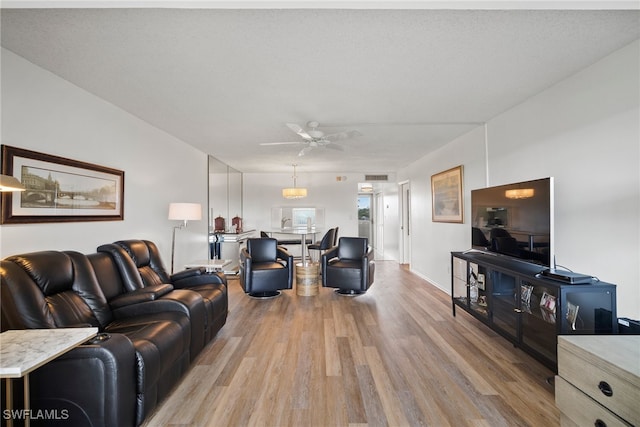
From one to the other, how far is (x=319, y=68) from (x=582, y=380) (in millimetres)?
A: 2593

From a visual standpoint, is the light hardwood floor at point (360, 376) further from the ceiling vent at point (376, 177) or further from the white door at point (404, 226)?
the ceiling vent at point (376, 177)

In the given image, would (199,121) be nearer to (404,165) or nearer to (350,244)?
(350,244)

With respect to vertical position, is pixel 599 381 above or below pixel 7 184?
below

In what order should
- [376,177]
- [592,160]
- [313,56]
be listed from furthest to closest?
[376,177] < [592,160] < [313,56]


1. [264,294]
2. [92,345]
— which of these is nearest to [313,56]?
[92,345]

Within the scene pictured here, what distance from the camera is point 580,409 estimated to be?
1.49 m

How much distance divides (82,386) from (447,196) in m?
4.80

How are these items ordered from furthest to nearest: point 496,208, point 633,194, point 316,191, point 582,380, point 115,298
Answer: point 316,191
point 496,208
point 115,298
point 633,194
point 582,380

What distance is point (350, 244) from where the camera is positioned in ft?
16.7

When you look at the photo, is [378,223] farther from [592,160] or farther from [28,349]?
[28,349]

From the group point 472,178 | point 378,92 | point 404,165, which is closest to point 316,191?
point 404,165

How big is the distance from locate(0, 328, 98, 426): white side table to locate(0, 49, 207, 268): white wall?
3.37 ft

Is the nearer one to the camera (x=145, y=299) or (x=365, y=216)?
(x=145, y=299)

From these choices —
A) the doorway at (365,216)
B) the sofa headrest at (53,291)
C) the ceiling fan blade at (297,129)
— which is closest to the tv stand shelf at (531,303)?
the ceiling fan blade at (297,129)
